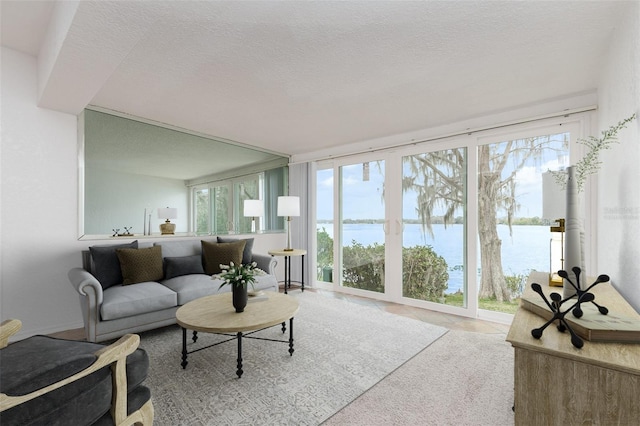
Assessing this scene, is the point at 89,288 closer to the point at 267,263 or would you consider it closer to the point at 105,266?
the point at 105,266

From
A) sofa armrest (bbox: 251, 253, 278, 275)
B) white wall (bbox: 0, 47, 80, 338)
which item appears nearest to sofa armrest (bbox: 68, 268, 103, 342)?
white wall (bbox: 0, 47, 80, 338)

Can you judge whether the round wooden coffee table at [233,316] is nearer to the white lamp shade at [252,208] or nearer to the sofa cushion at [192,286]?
the sofa cushion at [192,286]

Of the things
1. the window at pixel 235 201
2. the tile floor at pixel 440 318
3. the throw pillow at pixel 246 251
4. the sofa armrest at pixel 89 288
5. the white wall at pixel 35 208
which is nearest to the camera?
the sofa armrest at pixel 89 288

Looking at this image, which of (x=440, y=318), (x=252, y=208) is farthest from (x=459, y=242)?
(x=252, y=208)

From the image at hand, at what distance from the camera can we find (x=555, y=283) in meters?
1.92

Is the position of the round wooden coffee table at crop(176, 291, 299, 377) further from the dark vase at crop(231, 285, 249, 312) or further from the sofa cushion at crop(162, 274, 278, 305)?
the sofa cushion at crop(162, 274, 278, 305)

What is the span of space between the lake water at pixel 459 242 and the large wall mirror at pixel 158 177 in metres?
1.83

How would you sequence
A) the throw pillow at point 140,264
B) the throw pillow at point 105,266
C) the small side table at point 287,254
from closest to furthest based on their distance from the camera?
1. the throw pillow at point 105,266
2. the throw pillow at point 140,264
3. the small side table at point 287,254

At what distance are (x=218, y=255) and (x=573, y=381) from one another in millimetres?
3584

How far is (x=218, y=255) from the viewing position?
3.80m

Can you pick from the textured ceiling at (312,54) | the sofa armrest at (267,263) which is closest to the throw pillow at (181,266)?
the sofa armrest at (267,263)

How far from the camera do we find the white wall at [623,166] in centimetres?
150

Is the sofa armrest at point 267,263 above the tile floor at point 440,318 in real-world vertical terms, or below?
above

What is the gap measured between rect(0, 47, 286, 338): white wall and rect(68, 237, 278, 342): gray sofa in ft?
1.10
